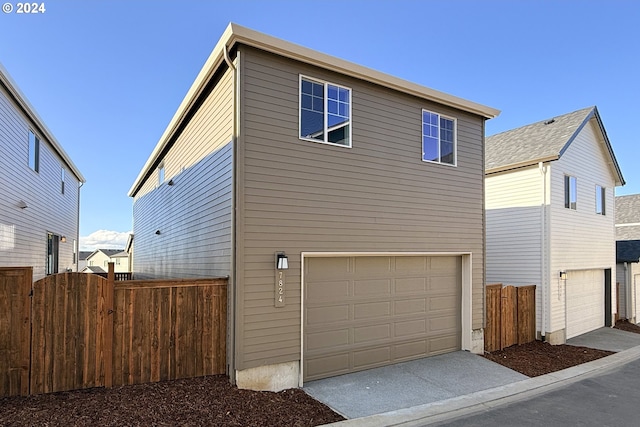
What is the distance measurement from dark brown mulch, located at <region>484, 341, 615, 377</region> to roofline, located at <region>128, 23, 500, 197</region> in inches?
237

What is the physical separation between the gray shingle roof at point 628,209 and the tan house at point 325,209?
803 inches

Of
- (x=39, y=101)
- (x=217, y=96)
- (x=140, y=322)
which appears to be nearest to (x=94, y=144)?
(x=39, y=101)

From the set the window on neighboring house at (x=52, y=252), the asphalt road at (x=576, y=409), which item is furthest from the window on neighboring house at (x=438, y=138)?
the window on neighboring house at (x=52, y=252)

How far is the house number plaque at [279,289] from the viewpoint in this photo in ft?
21.7

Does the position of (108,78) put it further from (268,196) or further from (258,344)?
(258,344)

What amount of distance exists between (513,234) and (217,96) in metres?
10.6

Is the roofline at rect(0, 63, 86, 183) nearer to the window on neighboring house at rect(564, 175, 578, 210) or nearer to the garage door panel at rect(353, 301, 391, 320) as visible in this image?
the garage door panel at rect(353, 301, 391, 320)

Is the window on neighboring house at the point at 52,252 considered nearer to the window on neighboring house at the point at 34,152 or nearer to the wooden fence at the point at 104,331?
the window on neighboring house at the point at 34,152

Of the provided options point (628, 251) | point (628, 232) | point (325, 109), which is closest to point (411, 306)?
point (325, 109)

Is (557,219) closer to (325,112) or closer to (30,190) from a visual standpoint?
(325,112)

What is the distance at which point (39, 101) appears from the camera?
43.8 ft

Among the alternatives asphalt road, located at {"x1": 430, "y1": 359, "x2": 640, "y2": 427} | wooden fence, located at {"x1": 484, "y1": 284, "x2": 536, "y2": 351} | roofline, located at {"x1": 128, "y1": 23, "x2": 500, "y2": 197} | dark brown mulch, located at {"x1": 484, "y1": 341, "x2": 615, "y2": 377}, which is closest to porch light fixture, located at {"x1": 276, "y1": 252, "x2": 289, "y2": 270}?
asphalt road, located at {"x1": 430, "y1": 359, "x2": 640, "y2": 427}

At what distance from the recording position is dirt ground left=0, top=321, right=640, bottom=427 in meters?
4.93

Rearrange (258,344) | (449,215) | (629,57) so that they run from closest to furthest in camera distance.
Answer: (258,344)
(449,215)
(629,57)
